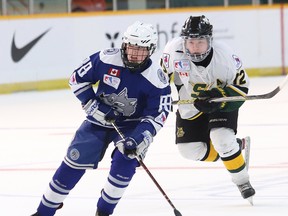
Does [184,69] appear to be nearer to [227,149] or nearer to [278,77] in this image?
[227,149]

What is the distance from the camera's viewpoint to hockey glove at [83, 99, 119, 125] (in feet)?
16.2

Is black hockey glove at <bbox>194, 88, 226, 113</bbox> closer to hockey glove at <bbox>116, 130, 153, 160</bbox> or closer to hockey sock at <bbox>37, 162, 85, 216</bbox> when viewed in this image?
hockey glove at <bbox>116, 130, 153, 160</bbox>

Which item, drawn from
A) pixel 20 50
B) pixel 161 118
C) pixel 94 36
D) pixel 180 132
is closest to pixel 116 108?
pixel 161 118

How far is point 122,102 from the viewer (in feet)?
16.3

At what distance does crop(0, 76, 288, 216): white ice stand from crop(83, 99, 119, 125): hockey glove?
55 cm

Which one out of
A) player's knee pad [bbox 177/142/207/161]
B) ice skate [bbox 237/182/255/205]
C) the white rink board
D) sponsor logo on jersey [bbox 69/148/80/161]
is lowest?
the white rink board

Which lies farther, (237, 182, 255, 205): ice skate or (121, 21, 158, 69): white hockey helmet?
(237, 182, 255, 205): ice skate

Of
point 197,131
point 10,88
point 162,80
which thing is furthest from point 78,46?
point 162,80

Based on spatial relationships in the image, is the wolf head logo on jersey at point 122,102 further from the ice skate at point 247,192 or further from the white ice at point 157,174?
the ice skate at point 247,192

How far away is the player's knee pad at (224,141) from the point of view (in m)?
5.50

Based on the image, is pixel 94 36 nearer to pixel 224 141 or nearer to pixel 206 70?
pixel 206 70

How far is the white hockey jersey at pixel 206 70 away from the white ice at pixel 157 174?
0.59 metres

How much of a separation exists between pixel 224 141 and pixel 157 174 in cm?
111

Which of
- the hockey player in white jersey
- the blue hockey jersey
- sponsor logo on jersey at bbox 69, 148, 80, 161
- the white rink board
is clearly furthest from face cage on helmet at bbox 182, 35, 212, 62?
the white rink board
